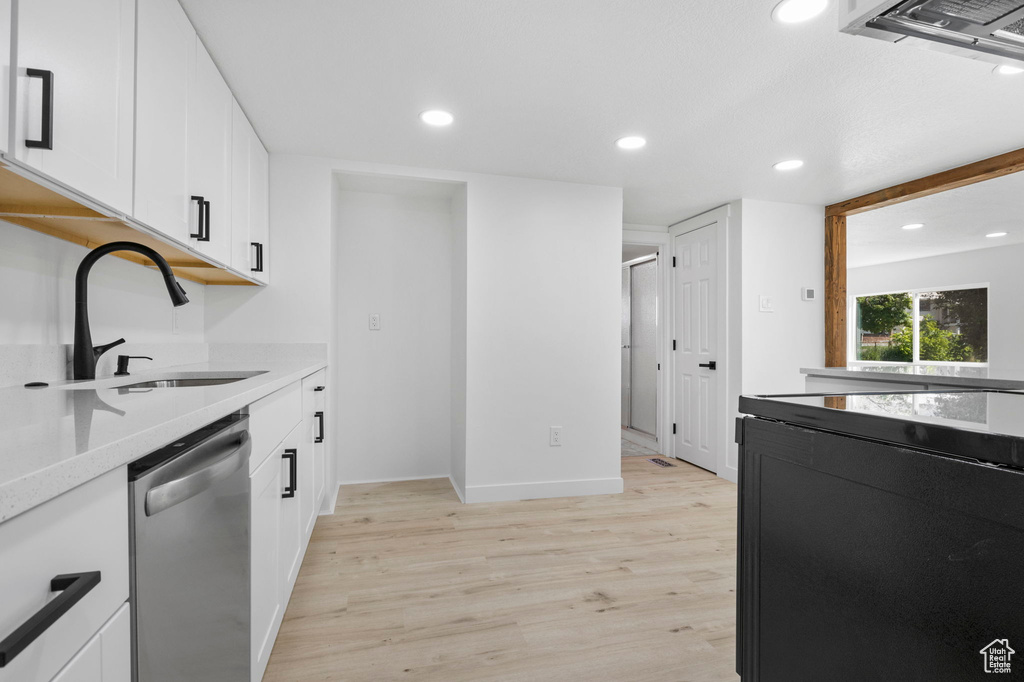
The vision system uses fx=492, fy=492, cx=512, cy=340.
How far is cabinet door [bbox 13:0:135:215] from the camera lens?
0.93 meters

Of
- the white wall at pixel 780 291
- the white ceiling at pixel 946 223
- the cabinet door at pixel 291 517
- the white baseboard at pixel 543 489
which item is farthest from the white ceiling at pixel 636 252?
the cabinet door at pixel 291 517

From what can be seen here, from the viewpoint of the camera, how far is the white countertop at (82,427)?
19.3 inches

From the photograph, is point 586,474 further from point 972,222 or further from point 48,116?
point 972,222

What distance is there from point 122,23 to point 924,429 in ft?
6.19

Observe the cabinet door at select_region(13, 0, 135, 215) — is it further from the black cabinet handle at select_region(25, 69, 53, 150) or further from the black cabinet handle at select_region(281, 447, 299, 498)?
the black cabinet handle at select_region(281, 447, 299, 498)

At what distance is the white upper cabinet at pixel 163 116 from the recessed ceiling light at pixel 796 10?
1.93 m

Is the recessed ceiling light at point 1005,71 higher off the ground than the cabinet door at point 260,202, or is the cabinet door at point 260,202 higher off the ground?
Answer: the recessed ceiling light at point 1005,71

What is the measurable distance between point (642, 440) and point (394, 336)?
3.05 meters

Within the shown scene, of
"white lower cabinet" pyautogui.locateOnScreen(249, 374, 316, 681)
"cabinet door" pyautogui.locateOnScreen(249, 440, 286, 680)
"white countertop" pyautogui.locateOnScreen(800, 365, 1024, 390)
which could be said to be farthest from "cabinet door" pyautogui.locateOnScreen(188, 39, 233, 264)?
"white countertop" pyautogui.locateOnScreen(800, 365, 1024, 390)

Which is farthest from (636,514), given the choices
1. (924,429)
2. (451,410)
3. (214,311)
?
(214,311)

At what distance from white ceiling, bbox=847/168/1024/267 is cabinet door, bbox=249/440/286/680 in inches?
202

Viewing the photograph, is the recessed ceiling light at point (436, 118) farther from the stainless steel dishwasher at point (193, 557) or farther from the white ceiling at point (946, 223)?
the white ceiling at point (946, 223)

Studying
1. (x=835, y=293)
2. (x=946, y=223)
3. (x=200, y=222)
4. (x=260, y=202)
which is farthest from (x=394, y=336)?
(x=946, y=223)

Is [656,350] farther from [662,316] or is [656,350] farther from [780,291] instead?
[780,291]
